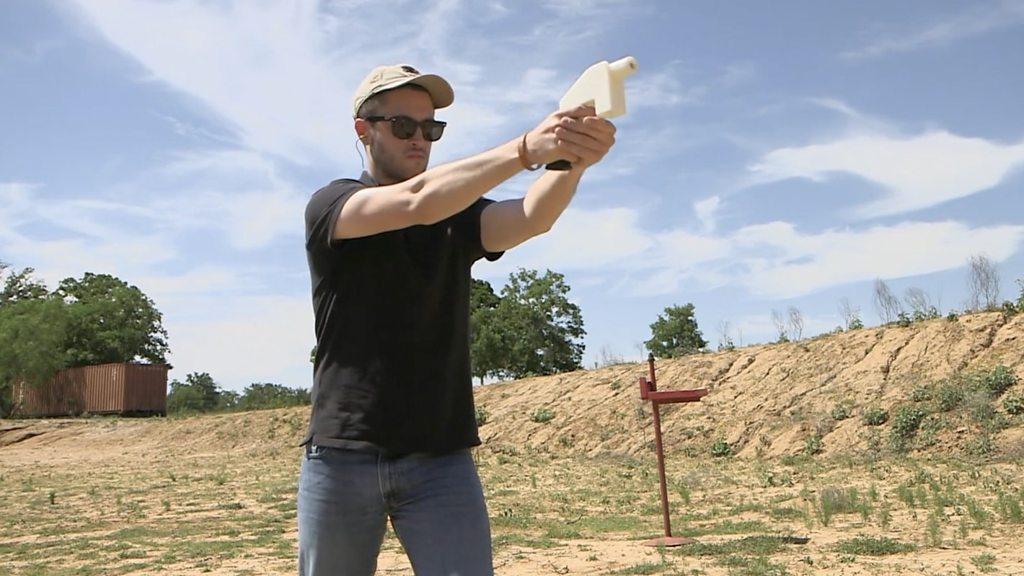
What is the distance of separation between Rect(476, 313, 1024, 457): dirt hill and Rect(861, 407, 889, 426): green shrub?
118mm

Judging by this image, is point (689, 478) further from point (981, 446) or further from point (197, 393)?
point (197, 393)

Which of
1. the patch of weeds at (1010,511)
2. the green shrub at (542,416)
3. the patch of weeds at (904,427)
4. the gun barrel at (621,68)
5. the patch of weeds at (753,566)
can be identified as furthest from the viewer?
the green shrub at (542,416)

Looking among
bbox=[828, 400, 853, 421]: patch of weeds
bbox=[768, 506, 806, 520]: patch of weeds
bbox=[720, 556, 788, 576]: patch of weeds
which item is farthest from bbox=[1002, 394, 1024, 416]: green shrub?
bbox=[720, 556, 788, 576]: patch of weeds

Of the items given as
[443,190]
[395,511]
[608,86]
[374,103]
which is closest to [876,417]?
[395,511]

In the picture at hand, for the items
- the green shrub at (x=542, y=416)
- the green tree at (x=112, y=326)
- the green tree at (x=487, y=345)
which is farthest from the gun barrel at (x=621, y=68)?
the green tree at (x=112, y=326)

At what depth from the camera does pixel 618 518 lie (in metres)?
11.7

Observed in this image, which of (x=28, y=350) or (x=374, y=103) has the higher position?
(x=28, y=350)

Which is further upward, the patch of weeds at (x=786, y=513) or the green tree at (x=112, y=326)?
the green tree at (x=112, y=326)

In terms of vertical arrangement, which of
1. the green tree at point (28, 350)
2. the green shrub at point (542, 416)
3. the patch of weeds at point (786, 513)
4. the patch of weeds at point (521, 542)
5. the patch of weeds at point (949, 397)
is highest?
the green tree at point (28, 350)

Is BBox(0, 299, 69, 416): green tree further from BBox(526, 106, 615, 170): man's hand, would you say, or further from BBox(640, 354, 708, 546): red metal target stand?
BBox(526, 106, 615, 170): man's hand

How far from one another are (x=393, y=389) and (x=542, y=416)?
2377 cm

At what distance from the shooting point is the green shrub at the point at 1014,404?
17.0 metres

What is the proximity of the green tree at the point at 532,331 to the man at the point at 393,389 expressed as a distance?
153 ft

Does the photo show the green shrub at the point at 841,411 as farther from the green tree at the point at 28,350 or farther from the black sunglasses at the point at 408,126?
the green tree at the point at 28,350
